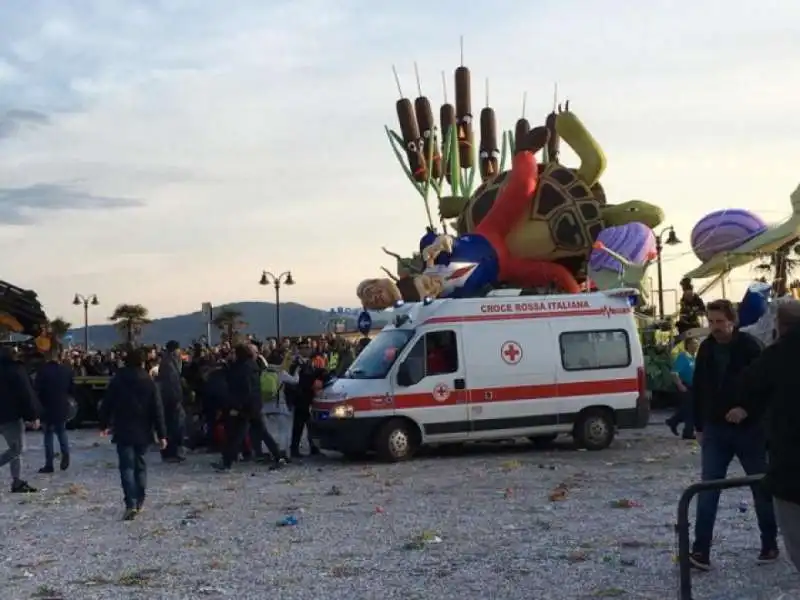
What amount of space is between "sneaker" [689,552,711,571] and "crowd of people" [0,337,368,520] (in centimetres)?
538

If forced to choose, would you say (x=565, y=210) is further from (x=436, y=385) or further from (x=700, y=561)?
(x=700, y=561)

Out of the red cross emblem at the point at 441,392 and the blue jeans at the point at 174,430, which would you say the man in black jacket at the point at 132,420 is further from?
the blue jeans at the point at 174,430

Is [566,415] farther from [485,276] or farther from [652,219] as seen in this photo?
[652,219]

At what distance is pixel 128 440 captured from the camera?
406 inches

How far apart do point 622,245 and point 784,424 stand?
973 inches

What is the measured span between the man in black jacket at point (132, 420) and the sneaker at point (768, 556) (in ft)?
18.7

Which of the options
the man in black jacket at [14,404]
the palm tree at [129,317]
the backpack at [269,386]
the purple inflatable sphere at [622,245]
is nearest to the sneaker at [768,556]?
the man in black jacket at [14,404]

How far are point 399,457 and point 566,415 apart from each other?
248 cm

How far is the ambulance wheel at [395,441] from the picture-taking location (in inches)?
568

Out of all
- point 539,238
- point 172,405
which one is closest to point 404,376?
point 172,405

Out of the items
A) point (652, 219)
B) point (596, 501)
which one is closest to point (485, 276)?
point (652, 219)

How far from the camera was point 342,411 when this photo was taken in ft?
47.2

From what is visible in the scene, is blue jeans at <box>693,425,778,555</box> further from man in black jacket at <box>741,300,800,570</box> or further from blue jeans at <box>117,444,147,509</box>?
blue jeans at <box>117,444,147,509</box>

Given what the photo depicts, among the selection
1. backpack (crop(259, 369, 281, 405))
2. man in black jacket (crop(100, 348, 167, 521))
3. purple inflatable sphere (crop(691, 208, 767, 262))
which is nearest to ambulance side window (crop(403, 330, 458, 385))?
backpack (crop(259, 369, 281, 405))
